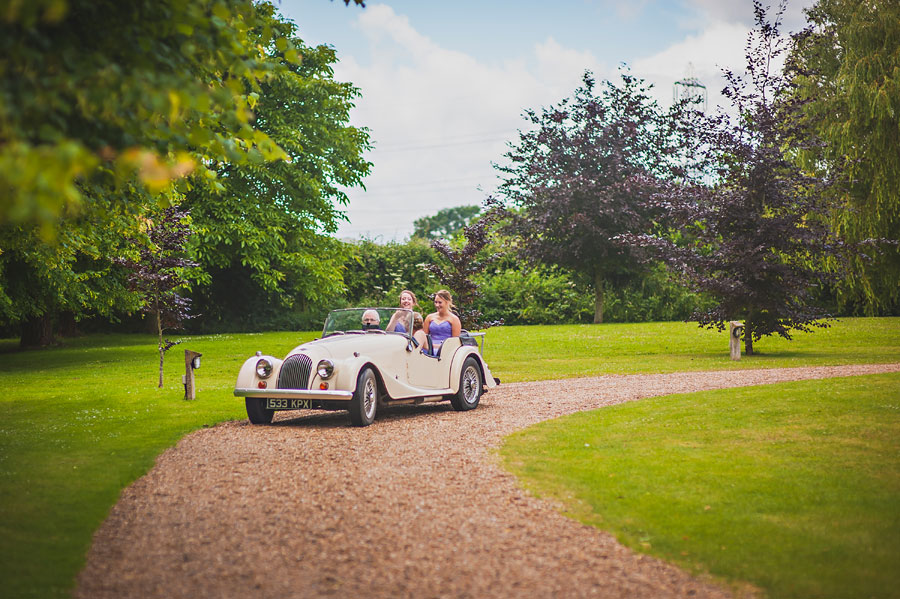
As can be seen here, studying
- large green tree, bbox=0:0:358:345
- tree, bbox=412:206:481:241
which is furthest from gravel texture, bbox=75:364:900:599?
tree, bbox=412:206:481:241

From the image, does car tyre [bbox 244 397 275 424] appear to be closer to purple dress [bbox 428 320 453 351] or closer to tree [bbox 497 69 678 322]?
purple dress [bbox 428 320 453 351]

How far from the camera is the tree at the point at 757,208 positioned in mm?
18109

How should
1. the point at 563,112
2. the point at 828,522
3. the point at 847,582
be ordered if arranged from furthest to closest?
the point at 563,112
the point at 828,522
the point at 847,582

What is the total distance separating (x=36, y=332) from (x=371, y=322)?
20332mm

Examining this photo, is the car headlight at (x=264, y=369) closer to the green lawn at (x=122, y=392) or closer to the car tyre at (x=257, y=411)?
the car tyre at (x=257, y=411)

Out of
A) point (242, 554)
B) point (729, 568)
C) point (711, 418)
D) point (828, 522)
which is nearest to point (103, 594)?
point (242, 554)

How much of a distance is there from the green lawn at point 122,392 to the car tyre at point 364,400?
6.87 ft

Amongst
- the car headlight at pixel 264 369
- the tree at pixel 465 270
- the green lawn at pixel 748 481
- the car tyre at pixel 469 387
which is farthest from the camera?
the tree at pixel 465 270

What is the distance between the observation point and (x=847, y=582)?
4.23m

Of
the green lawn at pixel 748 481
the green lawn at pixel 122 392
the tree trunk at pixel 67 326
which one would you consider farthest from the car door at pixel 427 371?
the tree trunk at pixel 67 326

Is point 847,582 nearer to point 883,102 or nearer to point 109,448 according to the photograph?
point 109,448

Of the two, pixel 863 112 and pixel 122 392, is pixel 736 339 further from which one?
pixel 122 392

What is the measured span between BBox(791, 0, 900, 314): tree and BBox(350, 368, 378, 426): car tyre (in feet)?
60.5

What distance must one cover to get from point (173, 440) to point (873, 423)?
7.75 m
